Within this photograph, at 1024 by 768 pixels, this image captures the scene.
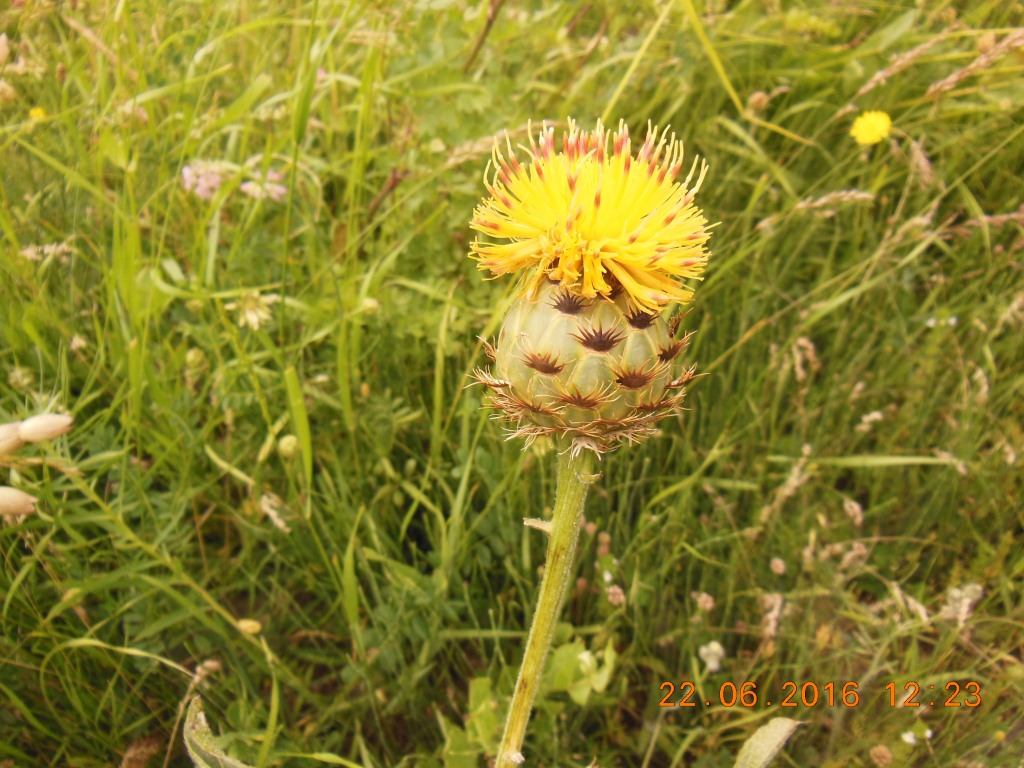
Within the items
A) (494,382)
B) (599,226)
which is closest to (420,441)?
(494,382)

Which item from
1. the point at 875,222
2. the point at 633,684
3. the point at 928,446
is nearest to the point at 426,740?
the point at 633,684

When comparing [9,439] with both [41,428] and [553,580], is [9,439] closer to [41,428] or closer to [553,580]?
[41,428]

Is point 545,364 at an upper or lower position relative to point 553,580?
upper

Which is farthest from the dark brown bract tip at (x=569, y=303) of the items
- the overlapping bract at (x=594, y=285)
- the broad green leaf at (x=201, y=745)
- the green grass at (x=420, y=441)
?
the broad green leaf at (x=201, y=745)
